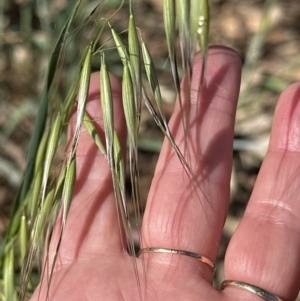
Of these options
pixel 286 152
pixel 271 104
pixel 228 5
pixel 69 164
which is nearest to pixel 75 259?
pixel 69 164

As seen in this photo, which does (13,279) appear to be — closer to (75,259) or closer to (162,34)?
(75,259)

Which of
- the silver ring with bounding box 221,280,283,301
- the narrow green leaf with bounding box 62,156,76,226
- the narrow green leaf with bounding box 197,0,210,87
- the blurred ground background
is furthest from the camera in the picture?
the blurred ground background

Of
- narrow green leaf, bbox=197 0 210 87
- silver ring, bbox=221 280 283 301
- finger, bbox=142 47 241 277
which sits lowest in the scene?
silver ring, bbox=221 280 283 301

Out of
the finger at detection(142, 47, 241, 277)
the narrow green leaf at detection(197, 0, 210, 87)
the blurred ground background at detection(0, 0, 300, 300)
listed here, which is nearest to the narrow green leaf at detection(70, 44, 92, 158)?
the narrow green leaf at detection(197, 0, 210, 87)

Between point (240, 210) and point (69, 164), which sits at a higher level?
point (69, 164)

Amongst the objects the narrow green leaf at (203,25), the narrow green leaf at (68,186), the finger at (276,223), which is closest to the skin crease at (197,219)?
the finger at (276,223)

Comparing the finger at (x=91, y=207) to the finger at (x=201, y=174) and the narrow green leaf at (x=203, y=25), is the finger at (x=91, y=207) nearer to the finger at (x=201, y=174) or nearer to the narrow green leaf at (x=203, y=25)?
the finger at (x=201, y=174)

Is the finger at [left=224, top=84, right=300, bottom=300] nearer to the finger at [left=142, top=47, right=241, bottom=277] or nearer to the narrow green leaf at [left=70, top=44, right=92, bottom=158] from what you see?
the finger at [left=142, top=47, right=241, bottom=277]
